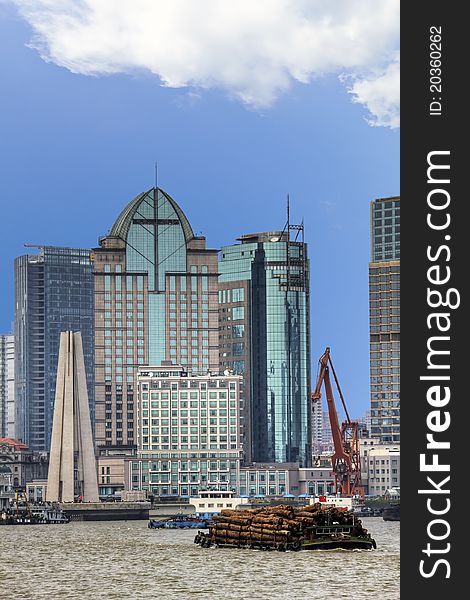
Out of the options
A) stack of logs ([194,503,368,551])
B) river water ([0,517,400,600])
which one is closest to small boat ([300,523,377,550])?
stack of logs ([194,503,368,551])

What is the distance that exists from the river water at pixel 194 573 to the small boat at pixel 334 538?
797 millimetres

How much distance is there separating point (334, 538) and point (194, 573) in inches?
1030

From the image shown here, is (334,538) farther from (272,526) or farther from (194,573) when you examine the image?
(194,573)

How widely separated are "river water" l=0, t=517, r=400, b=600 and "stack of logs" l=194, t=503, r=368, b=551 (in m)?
1.89

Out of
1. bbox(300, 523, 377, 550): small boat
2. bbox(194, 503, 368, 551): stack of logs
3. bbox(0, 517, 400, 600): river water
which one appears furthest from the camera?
bbox(194, 503, 368, 551): stack of logs

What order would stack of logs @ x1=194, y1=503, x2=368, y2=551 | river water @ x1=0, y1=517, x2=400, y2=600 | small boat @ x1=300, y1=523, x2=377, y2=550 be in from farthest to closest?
stack of logs @ x1=194, y1=503, x2=368, y2=551
small boat @ x1=300, y1=523, x2=377, y2=550
river water @ x1=0, y1=517, x2=400, y2=600

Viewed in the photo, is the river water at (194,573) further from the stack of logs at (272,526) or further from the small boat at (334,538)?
the stack of logs at (272,526)

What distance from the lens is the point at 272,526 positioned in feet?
420

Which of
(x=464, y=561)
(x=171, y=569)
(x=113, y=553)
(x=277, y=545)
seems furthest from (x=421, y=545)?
(x=113, y=553)

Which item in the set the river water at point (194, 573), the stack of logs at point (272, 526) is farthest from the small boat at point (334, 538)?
the river water at point (194, 573)

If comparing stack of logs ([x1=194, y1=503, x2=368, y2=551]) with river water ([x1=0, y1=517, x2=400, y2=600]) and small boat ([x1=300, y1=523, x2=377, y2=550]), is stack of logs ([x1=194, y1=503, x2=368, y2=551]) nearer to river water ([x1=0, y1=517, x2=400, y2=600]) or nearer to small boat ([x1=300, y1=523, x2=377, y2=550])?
small boat ([x1=300, y1=523, x2=377, y2=550])

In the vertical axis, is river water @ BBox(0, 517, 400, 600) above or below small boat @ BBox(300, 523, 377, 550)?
below

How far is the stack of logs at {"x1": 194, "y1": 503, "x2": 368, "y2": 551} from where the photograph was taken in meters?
124

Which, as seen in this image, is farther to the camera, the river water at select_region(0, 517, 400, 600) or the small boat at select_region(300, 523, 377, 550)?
the small boat at select_region(300, 523, 377, 550)
